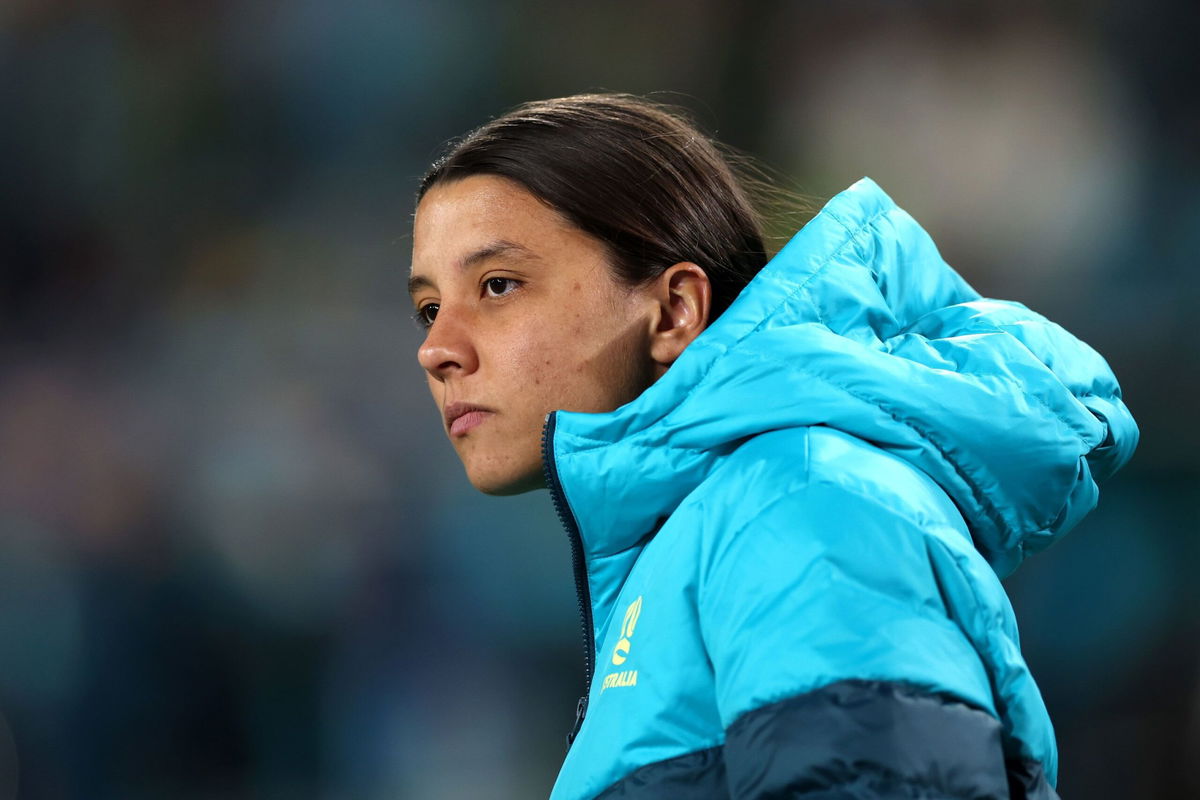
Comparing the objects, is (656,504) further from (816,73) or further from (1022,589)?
(816,73)

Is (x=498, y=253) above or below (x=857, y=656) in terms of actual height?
above

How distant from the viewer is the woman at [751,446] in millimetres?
586

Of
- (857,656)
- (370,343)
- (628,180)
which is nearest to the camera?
(857,656)

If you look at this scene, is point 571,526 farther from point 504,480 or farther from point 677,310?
point 677,310

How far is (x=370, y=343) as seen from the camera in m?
2.56

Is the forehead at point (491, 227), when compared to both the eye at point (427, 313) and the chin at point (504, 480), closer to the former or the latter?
the eye at point (427, 313)

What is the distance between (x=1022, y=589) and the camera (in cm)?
230

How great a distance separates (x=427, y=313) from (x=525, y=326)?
0.51 feet

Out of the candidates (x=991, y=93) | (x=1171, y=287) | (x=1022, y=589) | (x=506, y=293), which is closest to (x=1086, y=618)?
(x=1022, y=589)

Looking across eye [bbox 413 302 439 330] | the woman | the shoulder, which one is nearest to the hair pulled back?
the woman

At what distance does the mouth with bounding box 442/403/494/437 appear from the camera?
3.08 feet

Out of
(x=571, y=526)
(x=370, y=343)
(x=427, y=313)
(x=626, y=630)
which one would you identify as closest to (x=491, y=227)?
(x=427, y=313)

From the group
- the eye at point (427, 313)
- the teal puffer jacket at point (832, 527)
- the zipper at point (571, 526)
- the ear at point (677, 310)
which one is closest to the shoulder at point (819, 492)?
the teal puffer jacket at point (832, 527)

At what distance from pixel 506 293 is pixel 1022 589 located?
1713 mm
